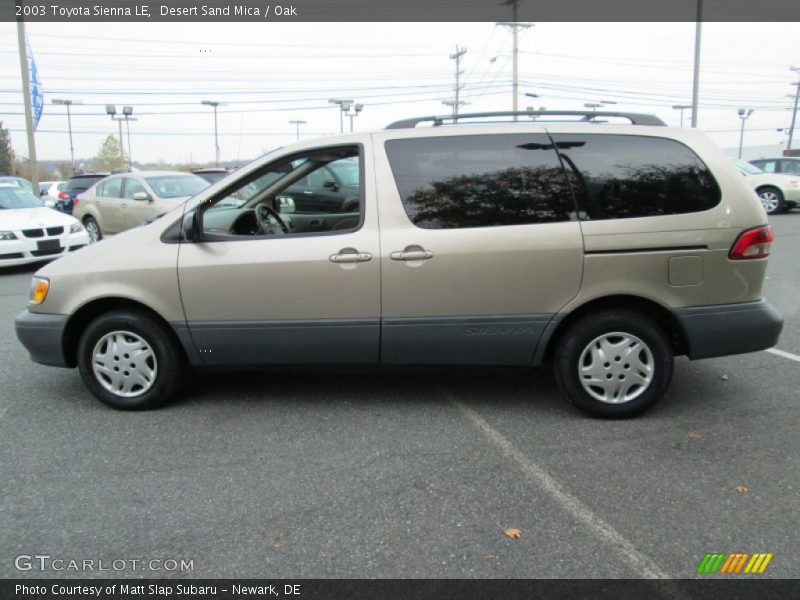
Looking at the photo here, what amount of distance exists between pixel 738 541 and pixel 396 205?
251cm

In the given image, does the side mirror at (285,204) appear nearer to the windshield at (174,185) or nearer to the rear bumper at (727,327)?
the rear bumper at (727,327)

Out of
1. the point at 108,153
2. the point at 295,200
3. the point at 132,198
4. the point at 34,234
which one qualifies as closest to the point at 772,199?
the point at 132,198

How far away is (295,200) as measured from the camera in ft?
16.8

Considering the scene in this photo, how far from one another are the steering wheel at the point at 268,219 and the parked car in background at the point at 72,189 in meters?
16.9

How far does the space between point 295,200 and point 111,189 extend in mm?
9716

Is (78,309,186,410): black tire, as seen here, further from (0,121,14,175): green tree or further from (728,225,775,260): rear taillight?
(0,121,14,175): green tree

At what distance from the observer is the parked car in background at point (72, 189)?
19562 mm

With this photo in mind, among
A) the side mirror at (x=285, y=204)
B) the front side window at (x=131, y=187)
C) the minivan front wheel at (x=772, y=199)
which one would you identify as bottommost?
the minivan front wheel at (x=772, y=199)

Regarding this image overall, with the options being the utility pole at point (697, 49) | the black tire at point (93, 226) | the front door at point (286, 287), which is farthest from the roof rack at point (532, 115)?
the utility pole at point (697, 49)

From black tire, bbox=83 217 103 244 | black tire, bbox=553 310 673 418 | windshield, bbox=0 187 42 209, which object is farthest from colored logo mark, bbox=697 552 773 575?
black tire, bbox=83 217 103 244

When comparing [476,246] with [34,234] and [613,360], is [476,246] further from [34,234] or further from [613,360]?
[34,234]

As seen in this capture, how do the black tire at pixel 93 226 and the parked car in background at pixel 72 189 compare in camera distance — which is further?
the parked car in background at pixel 72 189

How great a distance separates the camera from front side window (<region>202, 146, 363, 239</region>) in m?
4.32
